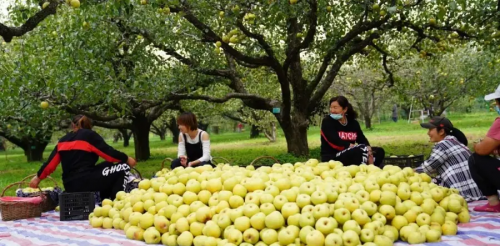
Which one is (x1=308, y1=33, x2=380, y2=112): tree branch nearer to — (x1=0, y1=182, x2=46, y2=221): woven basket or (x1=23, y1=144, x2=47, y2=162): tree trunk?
(x1=0, y1=182, x2=46, y2=221): woven basket

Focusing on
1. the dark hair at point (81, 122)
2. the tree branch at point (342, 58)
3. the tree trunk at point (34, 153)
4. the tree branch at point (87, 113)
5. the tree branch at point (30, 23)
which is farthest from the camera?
the tree trunk at point (34, 153)

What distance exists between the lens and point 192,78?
13.0 metres

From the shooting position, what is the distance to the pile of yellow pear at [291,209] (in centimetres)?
363

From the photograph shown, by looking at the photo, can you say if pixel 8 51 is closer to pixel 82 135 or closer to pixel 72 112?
pixel 72 112

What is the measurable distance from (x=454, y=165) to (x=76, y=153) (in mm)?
4684

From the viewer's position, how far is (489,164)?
4.73 meters

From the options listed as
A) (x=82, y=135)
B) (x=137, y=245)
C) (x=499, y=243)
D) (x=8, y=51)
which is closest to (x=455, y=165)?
(x=499, y=243)

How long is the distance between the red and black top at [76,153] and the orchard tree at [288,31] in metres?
2.41

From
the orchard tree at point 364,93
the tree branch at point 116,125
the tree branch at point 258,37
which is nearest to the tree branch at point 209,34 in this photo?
the tree branch at point 258,37

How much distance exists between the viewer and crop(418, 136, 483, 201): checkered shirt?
5422 mm

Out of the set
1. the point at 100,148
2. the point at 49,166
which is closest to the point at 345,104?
the point at 100,148

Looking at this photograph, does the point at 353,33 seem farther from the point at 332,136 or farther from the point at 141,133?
the point at 141,133

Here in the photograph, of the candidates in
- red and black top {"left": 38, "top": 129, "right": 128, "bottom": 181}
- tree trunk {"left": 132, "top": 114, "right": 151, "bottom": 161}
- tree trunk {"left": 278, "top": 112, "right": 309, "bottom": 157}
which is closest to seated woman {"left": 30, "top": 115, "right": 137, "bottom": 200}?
red and black top {"left": 38, "top": 129, "right": 128, "bottom": 181}

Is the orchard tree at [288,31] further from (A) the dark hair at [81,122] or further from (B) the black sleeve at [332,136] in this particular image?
(B) the black sleeve at [332,136]
